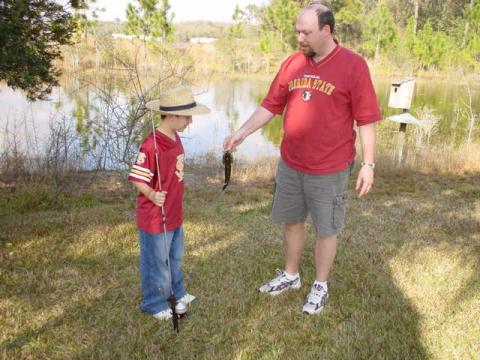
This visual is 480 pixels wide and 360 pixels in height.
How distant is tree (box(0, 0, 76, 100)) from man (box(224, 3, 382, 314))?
7.05 ft

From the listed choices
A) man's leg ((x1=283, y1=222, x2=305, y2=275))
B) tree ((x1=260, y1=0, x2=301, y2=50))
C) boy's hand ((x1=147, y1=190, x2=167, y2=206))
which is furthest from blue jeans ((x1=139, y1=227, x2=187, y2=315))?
tree ((x1=260, y1=0, x2=301, y2=50))

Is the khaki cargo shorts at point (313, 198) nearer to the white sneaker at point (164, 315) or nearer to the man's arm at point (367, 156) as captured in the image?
the man's arm at point (367, 156)

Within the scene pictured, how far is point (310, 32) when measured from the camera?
8.94 feet

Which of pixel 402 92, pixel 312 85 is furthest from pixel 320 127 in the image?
pixel 402 92

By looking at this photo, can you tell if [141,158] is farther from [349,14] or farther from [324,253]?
[349,14]

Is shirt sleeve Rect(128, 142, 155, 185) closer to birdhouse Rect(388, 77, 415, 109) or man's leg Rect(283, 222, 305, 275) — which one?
man's leg Rect(283, 222, 305, 275)

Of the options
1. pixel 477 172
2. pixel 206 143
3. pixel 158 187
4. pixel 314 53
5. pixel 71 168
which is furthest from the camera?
pixel 206 143

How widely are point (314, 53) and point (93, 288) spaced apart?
2231 mm

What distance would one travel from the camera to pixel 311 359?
265 cm

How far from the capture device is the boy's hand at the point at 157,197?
2.54 metres

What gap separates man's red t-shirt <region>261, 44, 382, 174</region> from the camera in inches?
109

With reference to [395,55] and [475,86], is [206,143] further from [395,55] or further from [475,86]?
[395,55]

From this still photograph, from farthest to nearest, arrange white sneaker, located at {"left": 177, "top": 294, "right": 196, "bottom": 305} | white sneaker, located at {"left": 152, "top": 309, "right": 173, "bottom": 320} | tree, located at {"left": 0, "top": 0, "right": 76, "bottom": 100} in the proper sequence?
tree, located at {"left": 0, "top": 0, "right": 76, "bottom": 100} < white sneaker, located at {"left": 177, "top": 294, "right": 196, "bottom": 305} < white sneaker, located at {"left": 152, "top": 309, "right": 173, "bottom": 320}

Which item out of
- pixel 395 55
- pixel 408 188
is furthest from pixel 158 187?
pixel 395 55
